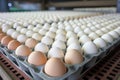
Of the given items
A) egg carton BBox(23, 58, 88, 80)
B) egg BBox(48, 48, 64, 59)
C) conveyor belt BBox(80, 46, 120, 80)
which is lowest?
conveyor belt BBox(80, 46, 120, 80)

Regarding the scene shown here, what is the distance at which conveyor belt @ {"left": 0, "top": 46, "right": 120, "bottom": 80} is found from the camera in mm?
554

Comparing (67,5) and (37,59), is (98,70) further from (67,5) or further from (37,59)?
(67,5)

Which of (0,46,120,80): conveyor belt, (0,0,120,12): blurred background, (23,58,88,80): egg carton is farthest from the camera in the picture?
(0,0,120,12): blurred background

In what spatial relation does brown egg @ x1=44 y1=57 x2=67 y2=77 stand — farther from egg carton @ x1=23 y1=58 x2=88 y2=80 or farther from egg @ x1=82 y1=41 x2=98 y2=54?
egg @ x1=82 y1=41 x2=98 y2=54

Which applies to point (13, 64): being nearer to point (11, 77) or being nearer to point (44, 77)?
point (11, 77)

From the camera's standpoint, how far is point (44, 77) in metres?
0.44

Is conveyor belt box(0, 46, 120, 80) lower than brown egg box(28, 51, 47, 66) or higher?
lower

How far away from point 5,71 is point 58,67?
0.25m

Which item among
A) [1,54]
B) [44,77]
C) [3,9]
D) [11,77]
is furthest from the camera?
[3,9]

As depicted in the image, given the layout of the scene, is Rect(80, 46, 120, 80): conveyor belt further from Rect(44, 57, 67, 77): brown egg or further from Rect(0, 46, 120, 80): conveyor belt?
Rect(44, 57, 67, 77): brown egg

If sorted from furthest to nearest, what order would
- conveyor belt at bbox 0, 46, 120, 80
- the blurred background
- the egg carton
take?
the blurred background < conveyor belt at bbox 0, 46, 120, 80 < the egg carton

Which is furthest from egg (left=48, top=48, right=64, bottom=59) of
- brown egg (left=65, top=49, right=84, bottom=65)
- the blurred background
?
the blurred background

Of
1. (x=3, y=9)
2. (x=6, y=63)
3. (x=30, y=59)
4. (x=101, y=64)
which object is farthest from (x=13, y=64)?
(x=3, y=9)

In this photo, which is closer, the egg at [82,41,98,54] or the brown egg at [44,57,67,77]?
Answer: the brown egg at [44,57,67,77]
